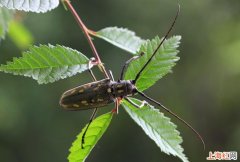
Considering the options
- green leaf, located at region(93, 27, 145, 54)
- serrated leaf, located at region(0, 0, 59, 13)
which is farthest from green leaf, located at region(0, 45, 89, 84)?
green leaf, located at region(93, 27, 145, 54)

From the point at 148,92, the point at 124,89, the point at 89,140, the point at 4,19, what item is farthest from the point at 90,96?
the point at 148,92

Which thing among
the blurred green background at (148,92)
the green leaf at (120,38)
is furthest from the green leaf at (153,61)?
the blurred green background at (148,92)

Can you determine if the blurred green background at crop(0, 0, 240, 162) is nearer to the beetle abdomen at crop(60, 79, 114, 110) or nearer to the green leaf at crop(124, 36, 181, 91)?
the beetle abdomen at crop(60, 79, 114, 110)

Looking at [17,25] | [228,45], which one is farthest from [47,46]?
[228,45]

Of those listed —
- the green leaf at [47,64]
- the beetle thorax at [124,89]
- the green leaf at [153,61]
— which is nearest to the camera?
the green leaf at [47,64]

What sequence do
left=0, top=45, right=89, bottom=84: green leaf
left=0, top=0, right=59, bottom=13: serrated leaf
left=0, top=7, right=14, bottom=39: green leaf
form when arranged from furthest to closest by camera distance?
1. left=0, top=7, right=14, bottom=39: green leaf
2. left=0, top=45, right=89, bottom=84: green leaf
3. left=0, top=0, right=59, bottom=13: serrated leaf

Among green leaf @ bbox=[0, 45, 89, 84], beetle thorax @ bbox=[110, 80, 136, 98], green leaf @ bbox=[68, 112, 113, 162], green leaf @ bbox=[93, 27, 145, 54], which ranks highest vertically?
green leaf @ bbox=[93, 27, 145, 54]

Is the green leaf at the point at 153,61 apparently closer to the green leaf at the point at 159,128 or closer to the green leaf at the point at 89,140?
the green leaf at the point at 159,128

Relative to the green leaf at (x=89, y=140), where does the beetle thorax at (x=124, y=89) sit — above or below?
above
